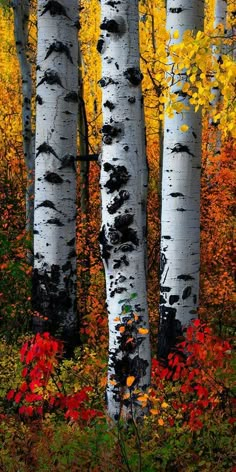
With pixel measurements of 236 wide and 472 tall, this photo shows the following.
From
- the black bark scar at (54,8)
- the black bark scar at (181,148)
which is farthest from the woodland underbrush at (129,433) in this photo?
the black bark scar at (54,8)

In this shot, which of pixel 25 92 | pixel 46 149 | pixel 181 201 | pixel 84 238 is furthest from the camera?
pixel 25 92

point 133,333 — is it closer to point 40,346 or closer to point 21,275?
point 40,346

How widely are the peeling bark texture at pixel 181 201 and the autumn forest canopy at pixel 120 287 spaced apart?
1 cm

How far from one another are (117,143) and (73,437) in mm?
2087

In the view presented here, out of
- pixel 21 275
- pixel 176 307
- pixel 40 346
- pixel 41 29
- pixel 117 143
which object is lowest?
pixel 40 346

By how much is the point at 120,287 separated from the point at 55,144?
2265 mm

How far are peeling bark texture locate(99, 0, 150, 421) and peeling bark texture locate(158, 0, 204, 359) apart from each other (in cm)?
130

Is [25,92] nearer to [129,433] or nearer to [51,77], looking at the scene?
[51,77]

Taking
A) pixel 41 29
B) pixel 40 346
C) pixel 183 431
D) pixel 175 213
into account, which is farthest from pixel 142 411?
pixel 41 29

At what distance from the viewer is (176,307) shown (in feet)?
17.4

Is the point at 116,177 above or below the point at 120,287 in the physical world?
above

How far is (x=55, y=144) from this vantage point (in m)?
5.61

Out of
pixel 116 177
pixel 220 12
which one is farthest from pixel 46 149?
pixel 220 12

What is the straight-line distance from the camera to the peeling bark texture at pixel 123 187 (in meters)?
3.88
